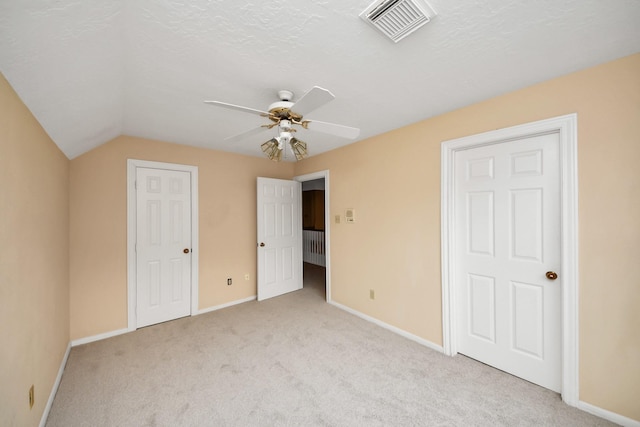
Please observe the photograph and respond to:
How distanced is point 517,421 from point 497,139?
2064 mm

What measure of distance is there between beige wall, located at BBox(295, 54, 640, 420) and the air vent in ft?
4.34

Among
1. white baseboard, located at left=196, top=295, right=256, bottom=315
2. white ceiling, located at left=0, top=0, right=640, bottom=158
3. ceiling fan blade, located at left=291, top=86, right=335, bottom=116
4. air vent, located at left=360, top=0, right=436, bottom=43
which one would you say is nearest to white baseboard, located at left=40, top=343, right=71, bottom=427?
white baseboard, located at left=196, top=295, right=256, bottom=315

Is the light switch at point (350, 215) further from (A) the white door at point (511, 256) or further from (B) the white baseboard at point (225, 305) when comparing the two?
(B) the white baseboard at point (225, 305)

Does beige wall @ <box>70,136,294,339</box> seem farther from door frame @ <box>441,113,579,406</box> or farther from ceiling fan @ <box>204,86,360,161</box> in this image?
door frame @ <box>441,113,579,406</box>

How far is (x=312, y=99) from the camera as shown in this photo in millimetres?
1375

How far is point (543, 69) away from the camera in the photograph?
167 centimetres

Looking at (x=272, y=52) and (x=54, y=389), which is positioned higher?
(x=272, y=52)

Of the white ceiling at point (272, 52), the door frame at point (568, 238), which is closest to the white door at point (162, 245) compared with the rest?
the white ceiling at point (272, 52)

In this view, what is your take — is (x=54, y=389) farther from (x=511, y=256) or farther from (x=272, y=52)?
(x=511, y=256)

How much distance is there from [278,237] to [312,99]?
3.03 m

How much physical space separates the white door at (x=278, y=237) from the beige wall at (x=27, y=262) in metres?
2.24

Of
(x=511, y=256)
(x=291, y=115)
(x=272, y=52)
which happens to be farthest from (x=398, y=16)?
(x=511, y=256)

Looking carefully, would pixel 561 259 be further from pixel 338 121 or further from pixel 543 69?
pixel 338 121

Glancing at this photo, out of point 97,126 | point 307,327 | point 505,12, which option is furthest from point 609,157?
point 97,126
